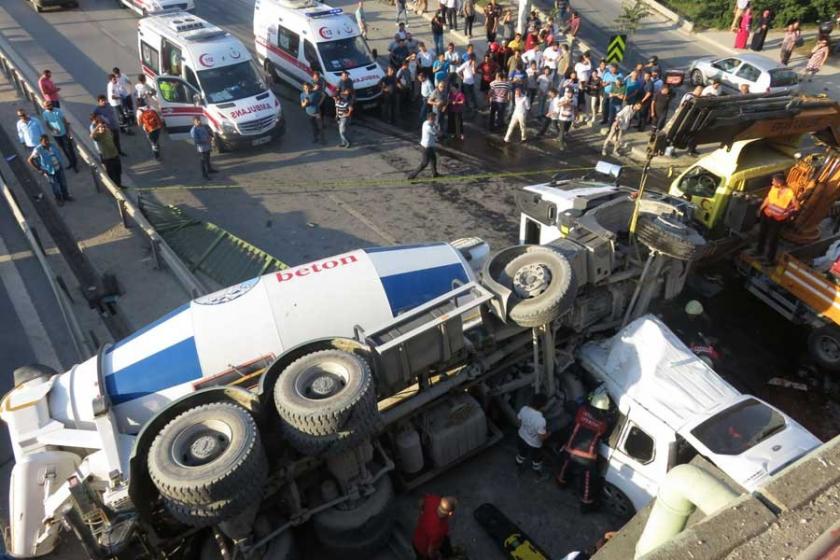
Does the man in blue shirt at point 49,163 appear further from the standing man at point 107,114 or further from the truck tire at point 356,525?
the truck tire at point 356,525

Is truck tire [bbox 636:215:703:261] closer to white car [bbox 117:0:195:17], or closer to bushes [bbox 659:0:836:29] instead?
white car [bbox 117:0:195:17]

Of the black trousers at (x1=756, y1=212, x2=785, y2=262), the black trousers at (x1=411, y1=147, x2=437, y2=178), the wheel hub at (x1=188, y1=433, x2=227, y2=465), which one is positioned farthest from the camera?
the black trousers at (x1=411, y1=147, x2=437, y2=178)

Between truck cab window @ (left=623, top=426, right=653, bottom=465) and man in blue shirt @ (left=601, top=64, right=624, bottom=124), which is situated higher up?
man in blue shirt @ (left=601, top=64, right=624, bottom=124)

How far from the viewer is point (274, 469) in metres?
6.25

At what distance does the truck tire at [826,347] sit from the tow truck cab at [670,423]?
2765 mm

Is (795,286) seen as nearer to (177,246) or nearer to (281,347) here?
(281,347)

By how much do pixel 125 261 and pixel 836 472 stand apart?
35.0 feet

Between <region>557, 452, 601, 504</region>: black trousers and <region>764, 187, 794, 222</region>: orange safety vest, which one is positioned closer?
<region>557, 452, 601, 504</region>: black trousers

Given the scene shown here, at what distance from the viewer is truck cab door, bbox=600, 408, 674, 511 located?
6887mm

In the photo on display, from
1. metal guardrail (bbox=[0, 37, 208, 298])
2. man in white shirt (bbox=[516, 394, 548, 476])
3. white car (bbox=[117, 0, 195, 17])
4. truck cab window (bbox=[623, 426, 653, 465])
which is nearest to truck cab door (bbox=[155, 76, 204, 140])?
metal guardrail (bbox=[0, 37, 208, 298])

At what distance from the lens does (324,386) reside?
609cm

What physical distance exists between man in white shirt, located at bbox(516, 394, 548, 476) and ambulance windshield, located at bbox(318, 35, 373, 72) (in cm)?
1211

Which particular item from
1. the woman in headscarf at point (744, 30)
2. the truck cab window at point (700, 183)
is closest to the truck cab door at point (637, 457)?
the truck cab window at point (700, 183)

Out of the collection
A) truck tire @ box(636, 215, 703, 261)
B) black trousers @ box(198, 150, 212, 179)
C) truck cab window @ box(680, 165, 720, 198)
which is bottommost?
black trousers @ box(198, 150, 212, 179)
